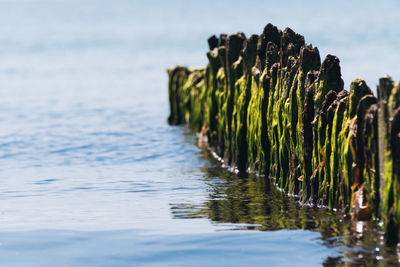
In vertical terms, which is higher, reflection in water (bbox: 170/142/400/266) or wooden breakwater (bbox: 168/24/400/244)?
wooden breakwater (bbox: 168/24/400/244)

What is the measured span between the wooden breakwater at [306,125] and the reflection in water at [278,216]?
224 mm

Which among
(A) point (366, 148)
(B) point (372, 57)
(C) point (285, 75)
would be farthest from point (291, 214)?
(B) point (372, 57)

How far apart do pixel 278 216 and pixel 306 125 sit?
4.97ft

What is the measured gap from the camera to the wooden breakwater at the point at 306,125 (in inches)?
320

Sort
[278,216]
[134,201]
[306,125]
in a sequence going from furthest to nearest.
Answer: [134,201]
[306,125]
[278,216]

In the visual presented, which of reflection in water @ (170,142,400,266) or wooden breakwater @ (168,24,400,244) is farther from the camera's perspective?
wooden breakwater @ (168,24,400,244)

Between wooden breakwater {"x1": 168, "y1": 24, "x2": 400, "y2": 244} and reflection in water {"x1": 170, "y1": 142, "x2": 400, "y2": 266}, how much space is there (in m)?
0.22

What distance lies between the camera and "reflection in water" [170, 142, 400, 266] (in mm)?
7996

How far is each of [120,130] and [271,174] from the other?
12.1m

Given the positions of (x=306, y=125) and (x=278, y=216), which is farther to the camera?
(x=306, y=125)

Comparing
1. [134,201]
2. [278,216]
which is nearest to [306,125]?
[278,216]

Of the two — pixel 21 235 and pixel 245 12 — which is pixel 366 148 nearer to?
pixel 21 235

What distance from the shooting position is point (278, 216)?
1031 cm

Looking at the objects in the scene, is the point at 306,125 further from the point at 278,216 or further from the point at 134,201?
the point at 134,201
